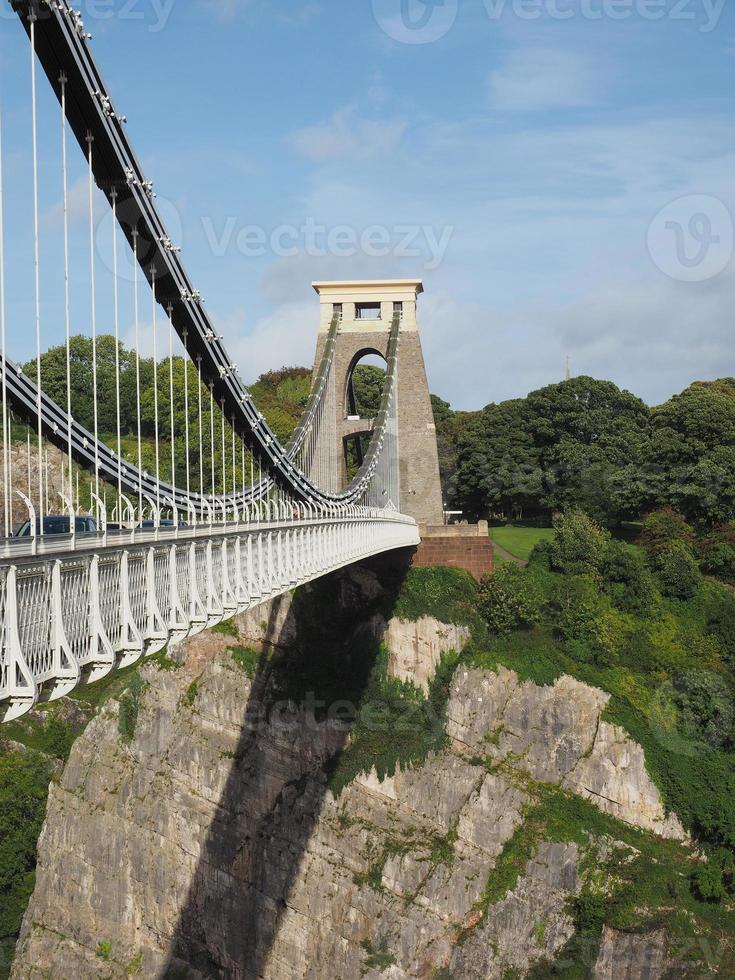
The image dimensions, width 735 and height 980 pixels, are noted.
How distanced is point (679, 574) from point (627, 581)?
1.89 m

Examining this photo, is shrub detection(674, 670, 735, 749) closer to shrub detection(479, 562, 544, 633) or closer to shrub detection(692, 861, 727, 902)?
shrub detection(692, 861, 727, 902)

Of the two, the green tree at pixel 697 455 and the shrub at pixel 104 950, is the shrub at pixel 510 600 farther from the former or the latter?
the shrub at pixel 104 950

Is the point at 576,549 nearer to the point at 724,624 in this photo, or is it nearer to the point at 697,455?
the point at 724,624

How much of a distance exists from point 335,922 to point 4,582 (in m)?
30.1

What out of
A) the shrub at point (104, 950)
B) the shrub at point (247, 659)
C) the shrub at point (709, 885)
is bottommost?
the shrub at point (104, 950)

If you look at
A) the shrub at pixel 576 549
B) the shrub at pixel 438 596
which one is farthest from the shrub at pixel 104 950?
the shrub at pixel 576 549

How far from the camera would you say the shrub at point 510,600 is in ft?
141

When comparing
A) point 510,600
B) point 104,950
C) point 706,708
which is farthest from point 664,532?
point 104,950

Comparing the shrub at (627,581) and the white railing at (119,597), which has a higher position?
the white railing at (119,597)

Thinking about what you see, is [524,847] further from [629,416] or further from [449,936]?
[629,416]

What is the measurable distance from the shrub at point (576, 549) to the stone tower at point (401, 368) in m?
6.66

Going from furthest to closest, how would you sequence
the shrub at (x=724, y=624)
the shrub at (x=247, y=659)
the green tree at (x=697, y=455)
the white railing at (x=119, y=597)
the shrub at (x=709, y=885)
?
the green tree at (x=697, y=455), the shrub at (x=247, y=659), the shrub at (x=724, y=624), the shrub at (x=709, y=885), the white railing at (x=119, y=597)

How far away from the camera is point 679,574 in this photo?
1783 inches

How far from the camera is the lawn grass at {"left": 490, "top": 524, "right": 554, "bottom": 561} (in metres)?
54.0
